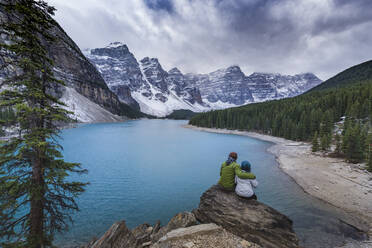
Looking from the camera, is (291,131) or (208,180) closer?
(208,180)

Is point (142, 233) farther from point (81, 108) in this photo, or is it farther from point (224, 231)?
point (81, 108)

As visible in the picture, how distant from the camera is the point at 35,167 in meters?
6.18

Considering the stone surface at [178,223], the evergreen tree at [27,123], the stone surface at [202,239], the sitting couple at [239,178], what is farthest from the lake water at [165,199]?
the stone surface at [202,239]

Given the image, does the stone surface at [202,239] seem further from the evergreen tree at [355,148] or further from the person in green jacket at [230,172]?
the evergreen tree at [355,148]

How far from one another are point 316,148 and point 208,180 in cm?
2543

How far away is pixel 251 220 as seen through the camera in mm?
6605

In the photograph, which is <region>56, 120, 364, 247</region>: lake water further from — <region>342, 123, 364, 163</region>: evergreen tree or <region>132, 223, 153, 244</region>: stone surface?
<region>342, 123, 364, 163</region>: evergreen tree

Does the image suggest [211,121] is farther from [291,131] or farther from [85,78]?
[85,78]

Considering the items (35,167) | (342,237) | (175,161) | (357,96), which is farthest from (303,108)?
(35,167)

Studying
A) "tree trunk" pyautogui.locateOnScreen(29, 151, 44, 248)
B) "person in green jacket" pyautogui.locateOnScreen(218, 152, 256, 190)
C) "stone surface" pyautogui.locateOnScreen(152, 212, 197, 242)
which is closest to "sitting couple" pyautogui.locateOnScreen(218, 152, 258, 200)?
"person in green jacket" pyautogui.locateOnScreen(218, 152, 256, 190)

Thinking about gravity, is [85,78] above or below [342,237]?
above

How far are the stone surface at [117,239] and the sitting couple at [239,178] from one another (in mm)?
5217

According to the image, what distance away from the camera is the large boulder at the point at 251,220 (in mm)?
6246

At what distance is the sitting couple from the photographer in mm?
7121
